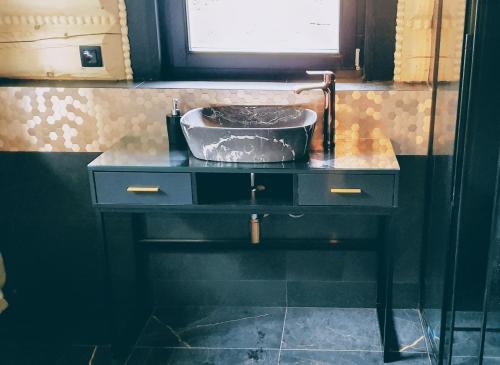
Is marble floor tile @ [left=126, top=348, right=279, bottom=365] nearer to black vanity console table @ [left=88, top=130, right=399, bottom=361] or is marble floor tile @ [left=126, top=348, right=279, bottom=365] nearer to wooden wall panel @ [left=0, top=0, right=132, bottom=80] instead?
black vanity console table @ [left=88, top=130, right=399, bottom=361]

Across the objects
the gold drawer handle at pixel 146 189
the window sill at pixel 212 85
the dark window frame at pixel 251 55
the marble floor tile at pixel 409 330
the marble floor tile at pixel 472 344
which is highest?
the dark window frame at pixel 251 55

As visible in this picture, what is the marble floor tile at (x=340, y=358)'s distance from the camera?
2252 mm

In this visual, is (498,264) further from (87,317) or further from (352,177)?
(87,317)

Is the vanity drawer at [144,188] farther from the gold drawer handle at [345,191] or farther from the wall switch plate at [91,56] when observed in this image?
the wall switch plate at [91,56]

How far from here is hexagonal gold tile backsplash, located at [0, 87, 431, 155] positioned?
2285 mm

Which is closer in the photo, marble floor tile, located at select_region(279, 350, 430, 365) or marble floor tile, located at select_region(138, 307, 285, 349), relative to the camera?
marble floor tile, located at select_region(279, 350, 430, 365)

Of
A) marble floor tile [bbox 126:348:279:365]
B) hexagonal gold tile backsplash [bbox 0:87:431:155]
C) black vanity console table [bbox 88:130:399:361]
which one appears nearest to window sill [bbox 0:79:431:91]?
hexagonal gold tile backsplash [bbox 0:87:431:155]

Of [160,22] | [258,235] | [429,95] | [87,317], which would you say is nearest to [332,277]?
[258,235]

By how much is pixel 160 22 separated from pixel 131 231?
0.86 meters

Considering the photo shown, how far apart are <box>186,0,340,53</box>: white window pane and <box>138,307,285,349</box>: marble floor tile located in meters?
1.09

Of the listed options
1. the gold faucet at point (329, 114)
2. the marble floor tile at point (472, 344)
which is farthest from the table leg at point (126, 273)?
the marble floor tile at point (472, 344)

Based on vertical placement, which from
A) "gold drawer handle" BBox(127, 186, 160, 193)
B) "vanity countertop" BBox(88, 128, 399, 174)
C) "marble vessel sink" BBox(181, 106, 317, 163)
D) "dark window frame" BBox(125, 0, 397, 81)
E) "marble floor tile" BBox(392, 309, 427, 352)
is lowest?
"marble floor tile" BBox(392, 309, 427, 352)

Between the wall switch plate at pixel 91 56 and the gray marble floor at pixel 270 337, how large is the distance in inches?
41.9

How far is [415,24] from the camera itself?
2.27m
